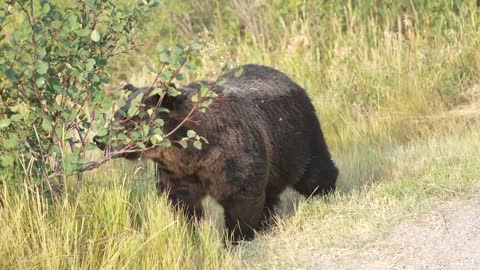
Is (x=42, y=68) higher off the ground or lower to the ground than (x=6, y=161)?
higher

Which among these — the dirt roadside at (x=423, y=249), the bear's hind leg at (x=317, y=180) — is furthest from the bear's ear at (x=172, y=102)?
the bear's hind leg at (x=317, y=180)

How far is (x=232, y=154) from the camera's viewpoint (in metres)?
6.52

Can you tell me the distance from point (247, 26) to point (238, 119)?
6.73 meters

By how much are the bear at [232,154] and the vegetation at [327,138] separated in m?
0.22

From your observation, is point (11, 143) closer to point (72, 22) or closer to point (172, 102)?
point (72, 22)

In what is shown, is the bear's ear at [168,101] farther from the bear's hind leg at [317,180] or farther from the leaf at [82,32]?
the bear's hind leg at [317,180]

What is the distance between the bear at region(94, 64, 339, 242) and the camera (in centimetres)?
643

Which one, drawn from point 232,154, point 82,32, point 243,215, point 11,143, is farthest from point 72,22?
point 243,215

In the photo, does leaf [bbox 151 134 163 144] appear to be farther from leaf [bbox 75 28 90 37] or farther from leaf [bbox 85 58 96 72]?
leaf [bbox 75 28 90 37]

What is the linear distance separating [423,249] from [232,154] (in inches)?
61.7

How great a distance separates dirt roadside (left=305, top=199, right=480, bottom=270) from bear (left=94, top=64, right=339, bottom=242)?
924mm

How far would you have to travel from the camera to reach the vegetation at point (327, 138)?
18.3 ft

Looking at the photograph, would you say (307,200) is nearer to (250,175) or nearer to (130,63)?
(250,175)

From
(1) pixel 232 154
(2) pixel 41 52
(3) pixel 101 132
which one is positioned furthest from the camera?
(1) pixel 232 154
